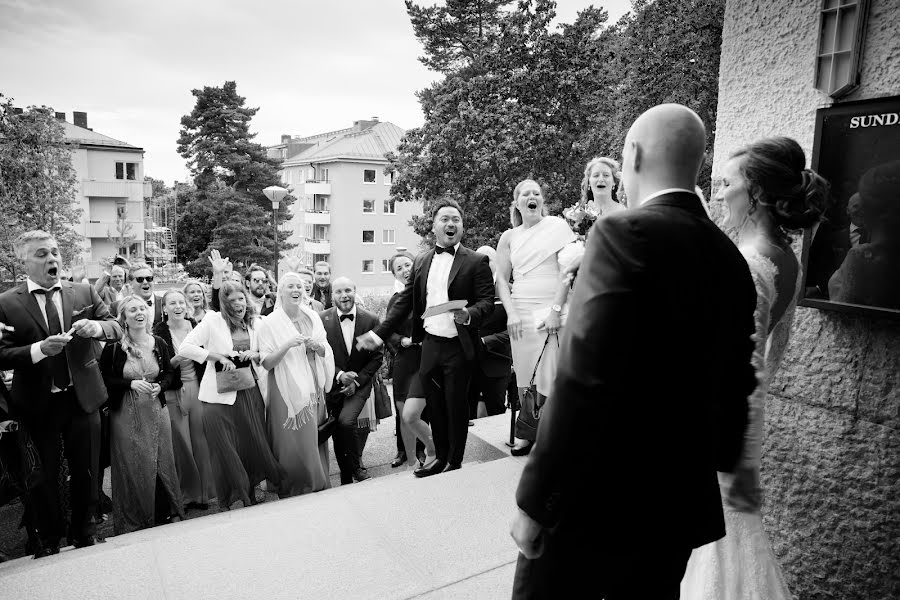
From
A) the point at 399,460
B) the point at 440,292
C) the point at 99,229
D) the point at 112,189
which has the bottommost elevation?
the point at 399,460

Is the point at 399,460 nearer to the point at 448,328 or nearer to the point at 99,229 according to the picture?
the point at 448,328

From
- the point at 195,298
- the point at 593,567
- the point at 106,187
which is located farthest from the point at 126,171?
the point at 593,567

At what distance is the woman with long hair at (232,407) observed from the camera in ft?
17.4

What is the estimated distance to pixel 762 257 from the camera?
2.16 meters

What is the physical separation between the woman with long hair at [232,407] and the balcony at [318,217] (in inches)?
1973

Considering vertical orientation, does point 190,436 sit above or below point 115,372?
below

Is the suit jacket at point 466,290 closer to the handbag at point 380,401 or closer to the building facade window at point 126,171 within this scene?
the handbag at point 380,401

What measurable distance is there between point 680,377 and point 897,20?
199 centimetres

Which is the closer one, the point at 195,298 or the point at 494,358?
the point at 494,358

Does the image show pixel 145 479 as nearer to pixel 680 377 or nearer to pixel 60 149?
pixel 680 377

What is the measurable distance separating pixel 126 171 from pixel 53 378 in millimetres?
47337

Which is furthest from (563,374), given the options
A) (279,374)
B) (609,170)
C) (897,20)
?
(279,374)

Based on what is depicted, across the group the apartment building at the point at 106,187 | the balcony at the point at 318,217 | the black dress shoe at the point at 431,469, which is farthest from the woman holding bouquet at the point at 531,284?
the balcony at the point at 318,217

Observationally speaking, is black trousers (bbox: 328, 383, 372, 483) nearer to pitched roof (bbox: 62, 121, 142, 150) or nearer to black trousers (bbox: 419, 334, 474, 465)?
black trousers (bbox: 419, 334, 474, 465)
